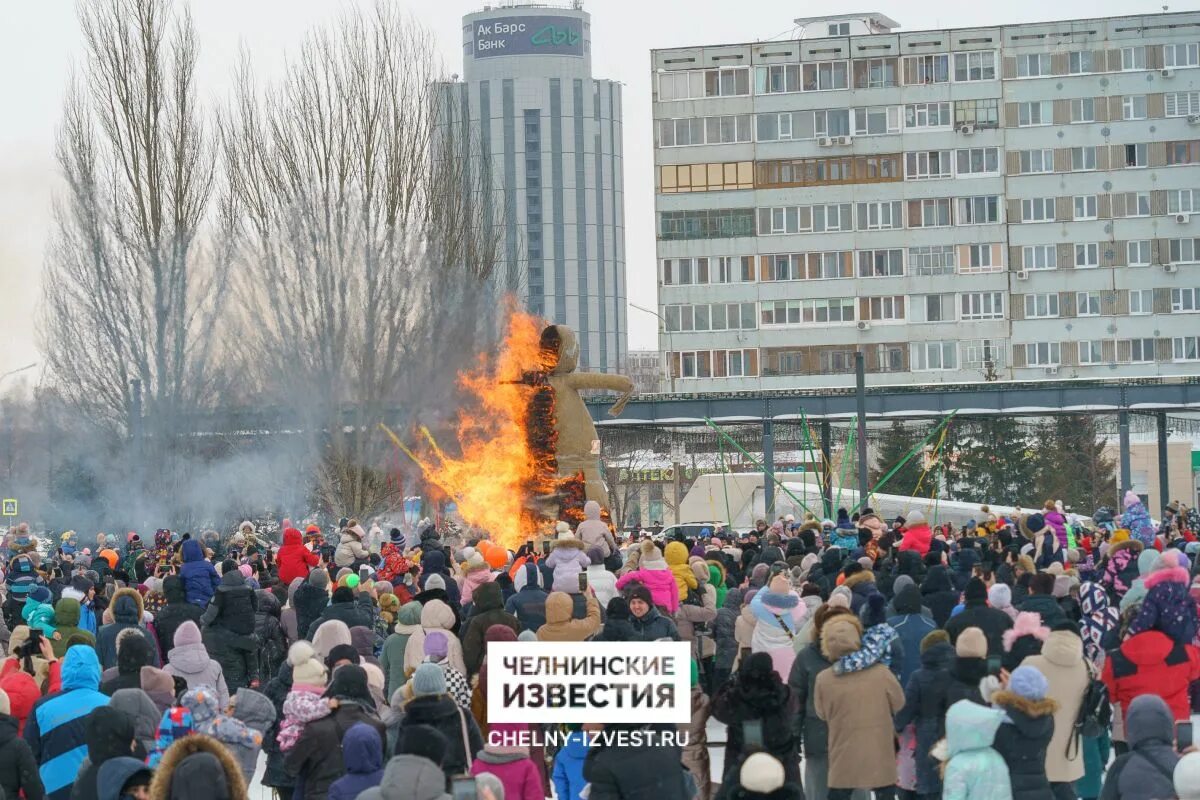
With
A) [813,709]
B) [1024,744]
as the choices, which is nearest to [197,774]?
[1024,744]

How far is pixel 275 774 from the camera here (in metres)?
12.0

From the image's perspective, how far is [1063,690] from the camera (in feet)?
37.7

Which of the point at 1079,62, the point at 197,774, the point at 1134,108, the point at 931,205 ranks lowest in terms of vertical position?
the point at 197,774

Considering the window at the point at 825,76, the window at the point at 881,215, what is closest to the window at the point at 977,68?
the window at the point at 825,76

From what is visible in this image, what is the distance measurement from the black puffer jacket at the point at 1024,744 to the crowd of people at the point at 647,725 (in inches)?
0.5

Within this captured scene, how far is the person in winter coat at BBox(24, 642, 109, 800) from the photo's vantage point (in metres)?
10.8

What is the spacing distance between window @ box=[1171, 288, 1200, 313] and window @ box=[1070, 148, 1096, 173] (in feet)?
21.0

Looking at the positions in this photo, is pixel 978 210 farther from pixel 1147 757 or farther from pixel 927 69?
pixel 1147 757

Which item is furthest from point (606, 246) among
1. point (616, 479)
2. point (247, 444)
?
point (247, 444)

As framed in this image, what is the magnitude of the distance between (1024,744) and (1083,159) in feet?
243

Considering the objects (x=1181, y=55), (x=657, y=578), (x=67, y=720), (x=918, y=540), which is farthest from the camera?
(x=1181, y=55)

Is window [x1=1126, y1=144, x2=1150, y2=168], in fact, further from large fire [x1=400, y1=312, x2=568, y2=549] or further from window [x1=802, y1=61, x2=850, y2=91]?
large fire [x1=400, y1=312, x2=568, y2=549]

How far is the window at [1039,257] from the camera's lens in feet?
265

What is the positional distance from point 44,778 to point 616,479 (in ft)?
246
